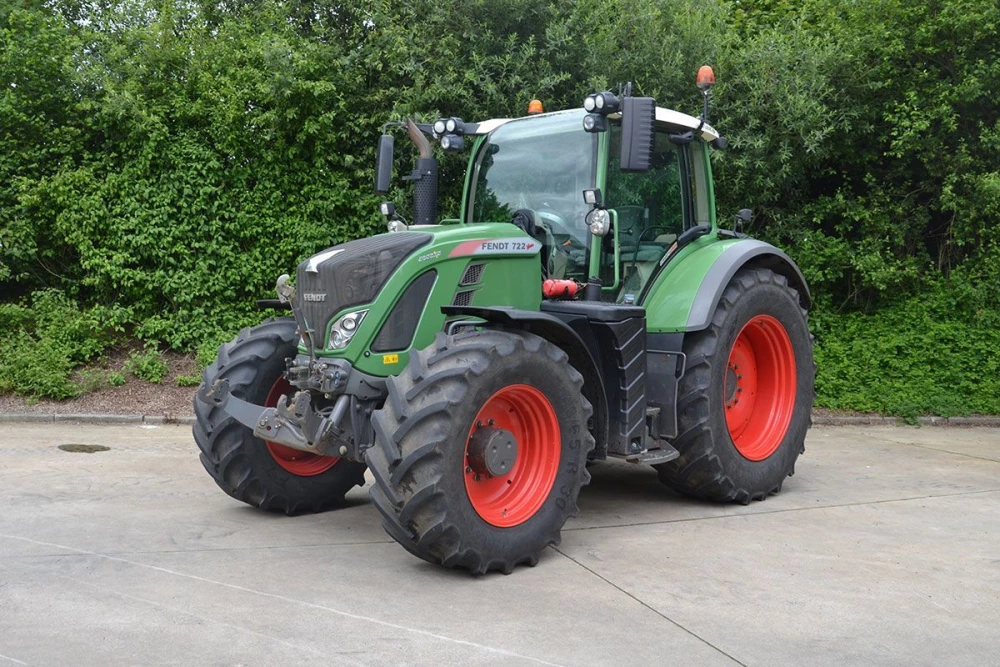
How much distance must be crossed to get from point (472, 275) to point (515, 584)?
64.8 inches

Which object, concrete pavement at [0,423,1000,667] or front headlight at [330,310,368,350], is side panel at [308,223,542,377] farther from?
concrete pavement at [0,423,1000,667]

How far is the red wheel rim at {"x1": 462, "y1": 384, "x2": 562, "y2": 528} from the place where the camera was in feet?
15.9

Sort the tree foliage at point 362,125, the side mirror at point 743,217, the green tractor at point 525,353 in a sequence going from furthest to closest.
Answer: the tree foliage at point 362,125
the side mirror at point 743,217
the green tractor at point 525,353

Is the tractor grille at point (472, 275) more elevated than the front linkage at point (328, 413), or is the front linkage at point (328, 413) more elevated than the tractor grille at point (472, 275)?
the tractor grille at point (472, 275)

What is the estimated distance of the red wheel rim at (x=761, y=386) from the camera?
6.64m

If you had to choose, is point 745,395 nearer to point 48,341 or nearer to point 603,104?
point 603,104

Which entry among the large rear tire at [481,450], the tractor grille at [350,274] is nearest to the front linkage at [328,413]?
the tractor grille at [350,274]

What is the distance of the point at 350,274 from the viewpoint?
5.00 meters

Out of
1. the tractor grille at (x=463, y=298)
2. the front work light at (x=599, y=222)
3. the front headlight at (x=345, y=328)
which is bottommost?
the front headlight at (x=345, y=328)

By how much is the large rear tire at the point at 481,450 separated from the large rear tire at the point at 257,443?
1322 mm

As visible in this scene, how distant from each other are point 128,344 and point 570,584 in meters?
8.03

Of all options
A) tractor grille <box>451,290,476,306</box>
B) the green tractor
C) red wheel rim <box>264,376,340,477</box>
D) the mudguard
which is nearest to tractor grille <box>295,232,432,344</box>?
the green tractor

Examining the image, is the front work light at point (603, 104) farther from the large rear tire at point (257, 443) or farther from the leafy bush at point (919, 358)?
the leafy bush at point (919, 358)

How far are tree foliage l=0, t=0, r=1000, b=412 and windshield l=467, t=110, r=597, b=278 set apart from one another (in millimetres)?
4473
